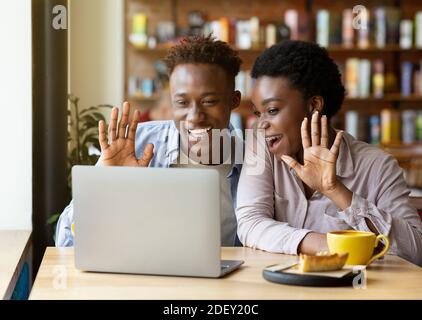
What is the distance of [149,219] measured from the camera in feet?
5.01

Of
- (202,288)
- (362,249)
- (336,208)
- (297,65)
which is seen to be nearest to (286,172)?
(336,208)

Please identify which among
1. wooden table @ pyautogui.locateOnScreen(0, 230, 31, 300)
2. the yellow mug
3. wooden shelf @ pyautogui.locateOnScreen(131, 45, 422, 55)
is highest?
wooden shelf @ pyautogui.locateOnScreen(131, 45, 422, 55)

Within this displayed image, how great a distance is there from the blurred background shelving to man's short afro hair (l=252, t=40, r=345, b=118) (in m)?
2.91

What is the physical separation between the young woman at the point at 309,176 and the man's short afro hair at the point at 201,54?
106 mm

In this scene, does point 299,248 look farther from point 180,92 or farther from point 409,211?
point 180,92

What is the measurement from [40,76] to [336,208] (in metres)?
1.37

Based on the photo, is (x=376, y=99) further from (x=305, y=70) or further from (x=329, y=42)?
(x=305, y=70)

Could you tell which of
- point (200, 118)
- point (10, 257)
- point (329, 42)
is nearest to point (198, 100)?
point (200, 118)

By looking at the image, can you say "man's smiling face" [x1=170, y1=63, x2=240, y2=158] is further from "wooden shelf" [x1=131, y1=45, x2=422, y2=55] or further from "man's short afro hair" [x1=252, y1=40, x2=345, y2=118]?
"wooden shelf" [x1=131, y1=45, x2=422, y2=55]

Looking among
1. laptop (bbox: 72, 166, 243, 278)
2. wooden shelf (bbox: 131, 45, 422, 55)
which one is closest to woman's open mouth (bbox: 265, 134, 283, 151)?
laptop (bbox: 72, 166, 243, 278)

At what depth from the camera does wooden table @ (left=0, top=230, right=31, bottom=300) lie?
1.60 meters

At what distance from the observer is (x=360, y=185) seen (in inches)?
82.3

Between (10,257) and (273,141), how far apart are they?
79 cm
